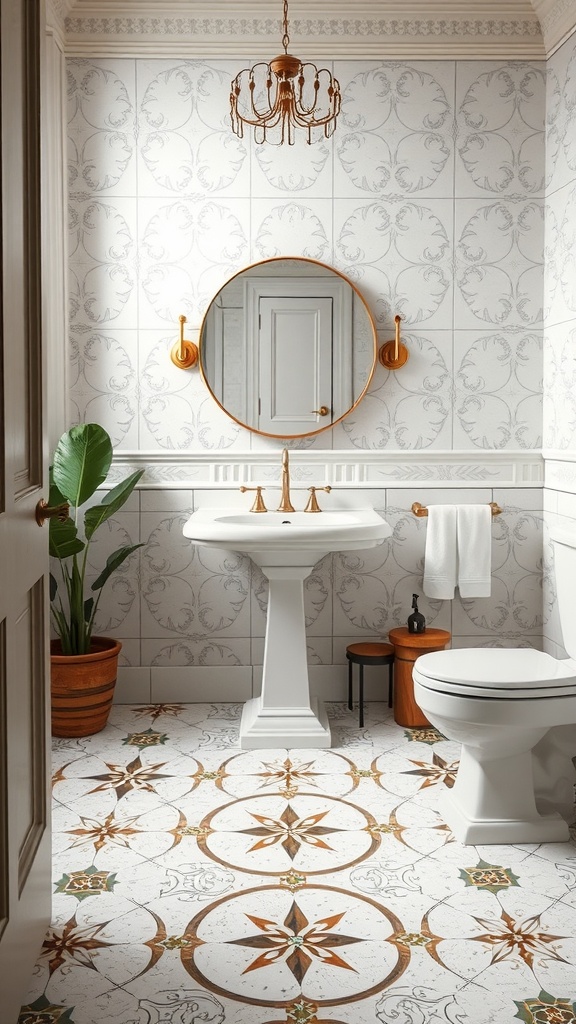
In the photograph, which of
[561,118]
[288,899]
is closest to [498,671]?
[288,899]

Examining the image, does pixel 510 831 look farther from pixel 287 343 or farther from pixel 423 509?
pixel 287 343

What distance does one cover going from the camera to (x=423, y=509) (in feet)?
11.5

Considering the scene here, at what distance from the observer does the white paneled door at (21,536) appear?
4.79 ft

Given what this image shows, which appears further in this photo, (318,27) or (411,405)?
(411,405)

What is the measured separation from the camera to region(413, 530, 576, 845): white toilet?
2303 millimetres

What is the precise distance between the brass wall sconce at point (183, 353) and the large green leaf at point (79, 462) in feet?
1.65

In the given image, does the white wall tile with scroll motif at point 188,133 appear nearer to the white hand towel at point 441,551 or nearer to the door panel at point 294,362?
the door panel at point 294,362

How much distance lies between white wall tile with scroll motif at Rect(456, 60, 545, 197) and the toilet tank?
60.0 inches

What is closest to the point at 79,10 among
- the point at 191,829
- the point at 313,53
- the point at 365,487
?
the point at 313,53

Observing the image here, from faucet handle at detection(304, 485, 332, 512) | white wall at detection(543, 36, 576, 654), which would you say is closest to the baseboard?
faucet handle at detection(304, 485, 332, 512)

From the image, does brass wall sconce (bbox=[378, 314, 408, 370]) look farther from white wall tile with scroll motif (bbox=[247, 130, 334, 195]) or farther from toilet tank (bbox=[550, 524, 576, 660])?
toilet tank (bbox=[550, 524, 576, 660])

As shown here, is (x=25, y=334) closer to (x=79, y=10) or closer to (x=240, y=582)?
(x=240, y=582)

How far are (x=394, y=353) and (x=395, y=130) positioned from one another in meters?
0.84

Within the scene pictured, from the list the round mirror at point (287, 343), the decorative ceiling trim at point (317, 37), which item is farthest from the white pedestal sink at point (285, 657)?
the decorative ceiling trim at point (317, 37)
